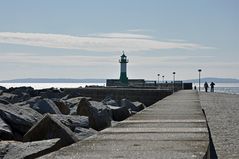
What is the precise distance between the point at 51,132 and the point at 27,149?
3.81 ft

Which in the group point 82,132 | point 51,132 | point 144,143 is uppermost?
point 144,143

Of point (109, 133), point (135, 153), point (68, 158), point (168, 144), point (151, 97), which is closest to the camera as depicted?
point (68, 158)

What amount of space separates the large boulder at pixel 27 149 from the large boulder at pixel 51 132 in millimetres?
718

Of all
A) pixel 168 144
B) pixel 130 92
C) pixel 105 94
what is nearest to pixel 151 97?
pixel 130 92

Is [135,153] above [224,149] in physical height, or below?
above

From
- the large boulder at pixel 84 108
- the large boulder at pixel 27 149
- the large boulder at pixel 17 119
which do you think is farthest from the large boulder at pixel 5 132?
the large boulder at pixel 84 108

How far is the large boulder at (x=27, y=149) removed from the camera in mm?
4797

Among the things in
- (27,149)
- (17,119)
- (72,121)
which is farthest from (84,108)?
(27,149)

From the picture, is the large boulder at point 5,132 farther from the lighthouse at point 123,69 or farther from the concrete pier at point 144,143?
the lighthouse at point 123,69

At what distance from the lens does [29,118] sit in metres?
7.84

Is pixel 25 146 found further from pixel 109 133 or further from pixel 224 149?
pixel 224 149

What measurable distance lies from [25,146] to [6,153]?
208mm

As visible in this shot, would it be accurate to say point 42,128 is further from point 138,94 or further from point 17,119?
point 138,94

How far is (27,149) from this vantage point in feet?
16.1
